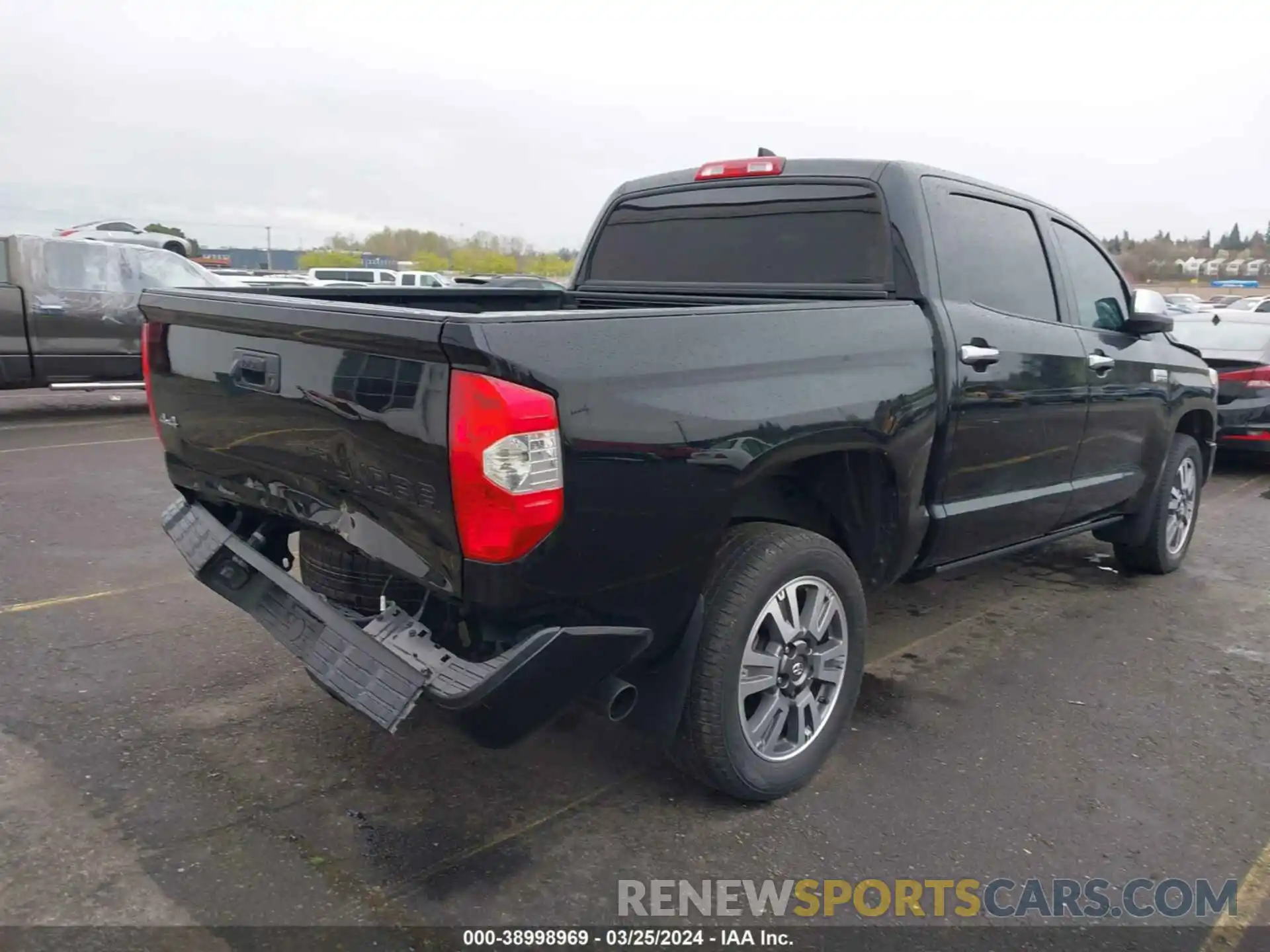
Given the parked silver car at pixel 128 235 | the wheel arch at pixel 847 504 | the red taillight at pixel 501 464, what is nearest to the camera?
the red taillight at pixel 501 464

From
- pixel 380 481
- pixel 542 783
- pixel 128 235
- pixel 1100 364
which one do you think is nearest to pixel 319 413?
pixel 380 481

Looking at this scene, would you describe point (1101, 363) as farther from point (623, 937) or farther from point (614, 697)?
point (623, 937)

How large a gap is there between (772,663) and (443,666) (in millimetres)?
1054

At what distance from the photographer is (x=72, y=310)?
412 inches

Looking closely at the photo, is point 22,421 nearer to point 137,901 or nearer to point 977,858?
point 137,901

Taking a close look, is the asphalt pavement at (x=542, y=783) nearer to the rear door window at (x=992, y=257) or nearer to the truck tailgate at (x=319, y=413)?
the truck tailgate at (x=319, y=413)

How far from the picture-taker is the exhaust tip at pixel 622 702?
2.69m

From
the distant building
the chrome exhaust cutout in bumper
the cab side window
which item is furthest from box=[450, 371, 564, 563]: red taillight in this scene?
the distant building

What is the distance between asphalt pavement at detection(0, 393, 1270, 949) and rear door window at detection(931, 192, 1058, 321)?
155 cm

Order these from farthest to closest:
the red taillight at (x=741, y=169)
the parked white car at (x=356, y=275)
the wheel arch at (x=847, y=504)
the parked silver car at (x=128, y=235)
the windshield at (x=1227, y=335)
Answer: the parked white car at (x=356, y=275) < the parked silver car at (x=128, y=235) < the windshield at (x=1227, y=335) < the red taillight at (x=741, y=169) < the wheel arch at (x=847, y=504)

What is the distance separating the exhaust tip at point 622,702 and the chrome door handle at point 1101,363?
9.47 feet

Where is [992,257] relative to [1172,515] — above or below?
above

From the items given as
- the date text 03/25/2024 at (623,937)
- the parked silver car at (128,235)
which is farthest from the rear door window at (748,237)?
the parked silver car at (128,235)

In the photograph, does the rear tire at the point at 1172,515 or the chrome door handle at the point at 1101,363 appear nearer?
the chrome door handle at the point at 1101,363
